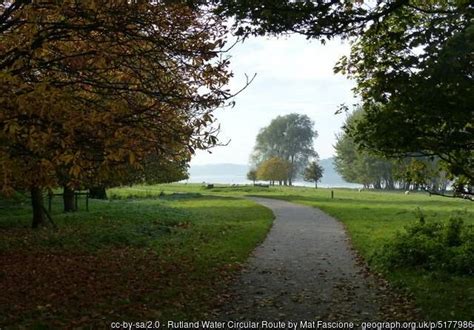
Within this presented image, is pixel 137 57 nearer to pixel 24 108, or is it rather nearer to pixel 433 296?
pixel 24 108

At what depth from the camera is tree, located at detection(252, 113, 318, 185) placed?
119375 mm

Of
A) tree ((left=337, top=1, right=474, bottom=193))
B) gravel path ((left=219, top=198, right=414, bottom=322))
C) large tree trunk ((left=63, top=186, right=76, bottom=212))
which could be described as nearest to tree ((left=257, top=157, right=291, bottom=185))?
large tree trunk ((left=63, top=186, right=76, bottom=212))

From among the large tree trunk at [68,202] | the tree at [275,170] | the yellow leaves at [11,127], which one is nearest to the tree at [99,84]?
the yellow leaves at [11,127]

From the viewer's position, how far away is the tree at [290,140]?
119 metres

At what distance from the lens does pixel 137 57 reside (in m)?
8.20

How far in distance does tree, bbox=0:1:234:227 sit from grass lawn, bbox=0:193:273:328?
191cm

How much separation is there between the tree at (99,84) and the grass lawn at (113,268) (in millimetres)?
1910

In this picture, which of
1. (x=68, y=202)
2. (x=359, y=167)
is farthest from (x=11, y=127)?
(x=359, y=167)

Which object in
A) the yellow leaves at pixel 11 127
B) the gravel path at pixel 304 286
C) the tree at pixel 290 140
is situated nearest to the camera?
the yellow leaves at pixel 11 127

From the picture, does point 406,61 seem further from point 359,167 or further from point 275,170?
point 359,167

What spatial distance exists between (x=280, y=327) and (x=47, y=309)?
345 centimetres

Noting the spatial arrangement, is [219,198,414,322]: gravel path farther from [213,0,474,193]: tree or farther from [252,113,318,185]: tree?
[252,113,318,185]: tree

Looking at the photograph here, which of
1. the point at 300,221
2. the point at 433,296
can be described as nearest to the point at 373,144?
the point at 433,296

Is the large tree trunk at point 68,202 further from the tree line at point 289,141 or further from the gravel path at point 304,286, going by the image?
the tree line at point 289,141
